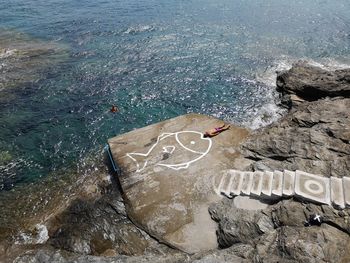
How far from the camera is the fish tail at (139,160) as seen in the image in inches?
671

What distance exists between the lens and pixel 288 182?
12.9 meters

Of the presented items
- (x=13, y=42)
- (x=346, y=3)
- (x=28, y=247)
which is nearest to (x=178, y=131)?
(x=28, y=247)

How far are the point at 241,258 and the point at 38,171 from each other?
13.1m

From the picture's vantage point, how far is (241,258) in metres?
10.6

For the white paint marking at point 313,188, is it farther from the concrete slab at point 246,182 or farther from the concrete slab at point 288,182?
the concrete slab at point 246,182

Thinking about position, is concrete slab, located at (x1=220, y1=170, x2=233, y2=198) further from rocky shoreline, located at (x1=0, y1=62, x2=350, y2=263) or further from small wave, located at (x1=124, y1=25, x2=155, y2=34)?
small wave, located at (x1=124, y1=25, x2=155, y2=34)

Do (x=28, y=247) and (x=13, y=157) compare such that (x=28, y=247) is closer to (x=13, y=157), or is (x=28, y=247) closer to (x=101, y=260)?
(x=101, y=260)

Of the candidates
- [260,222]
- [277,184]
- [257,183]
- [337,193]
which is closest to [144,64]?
[257,183]

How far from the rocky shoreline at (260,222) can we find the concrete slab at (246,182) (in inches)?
30.0

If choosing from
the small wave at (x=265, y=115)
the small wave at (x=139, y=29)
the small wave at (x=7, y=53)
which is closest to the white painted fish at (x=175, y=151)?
the small wave at (x=265, y=115)

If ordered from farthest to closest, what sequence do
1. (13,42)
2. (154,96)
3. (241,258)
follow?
(13,42)
(154,96)
(241,258)

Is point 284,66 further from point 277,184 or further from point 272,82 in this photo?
point 277,184

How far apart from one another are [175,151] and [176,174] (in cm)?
197

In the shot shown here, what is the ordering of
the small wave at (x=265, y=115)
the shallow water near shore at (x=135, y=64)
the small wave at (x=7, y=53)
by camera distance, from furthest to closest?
the small wave at (x=7, y=53) < the small wave at (x=265, y=115) < the shallow water near shore at (x=135, y=64)
